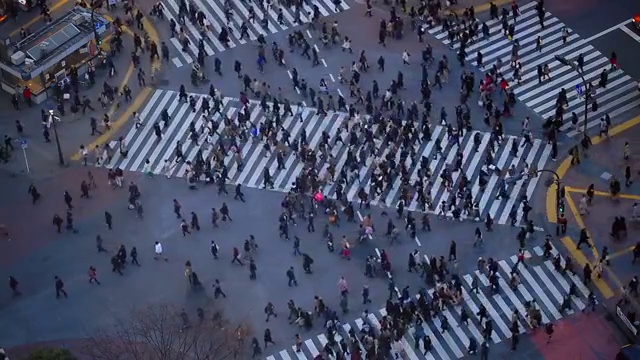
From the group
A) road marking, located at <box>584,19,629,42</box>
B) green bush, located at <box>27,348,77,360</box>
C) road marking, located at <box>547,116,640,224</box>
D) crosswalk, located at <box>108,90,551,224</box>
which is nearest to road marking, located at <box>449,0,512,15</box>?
road marking, located at <box>584,19,629,42</box>

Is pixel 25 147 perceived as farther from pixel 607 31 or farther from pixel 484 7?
pixel 607 31

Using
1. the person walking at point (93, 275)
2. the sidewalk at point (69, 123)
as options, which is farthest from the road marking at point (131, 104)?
the person walking at point (93, 275)

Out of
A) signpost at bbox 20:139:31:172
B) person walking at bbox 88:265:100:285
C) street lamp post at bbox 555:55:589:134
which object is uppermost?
signpost at bbox 20:139:31:172

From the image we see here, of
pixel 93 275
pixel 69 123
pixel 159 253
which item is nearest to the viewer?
pixel 93 275

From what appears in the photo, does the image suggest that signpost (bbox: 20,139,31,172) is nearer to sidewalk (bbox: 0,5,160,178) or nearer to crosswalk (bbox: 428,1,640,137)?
sidewalk (bbox: 0,5,160,178)

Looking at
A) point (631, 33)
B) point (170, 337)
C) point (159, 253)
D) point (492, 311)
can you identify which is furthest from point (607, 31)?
point (170, 337)

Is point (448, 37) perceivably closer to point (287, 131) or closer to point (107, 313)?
point (287, 131)
